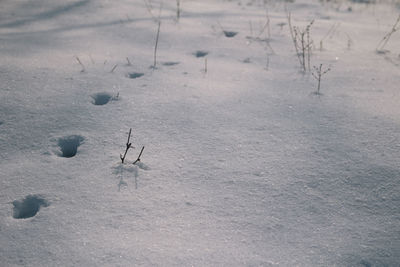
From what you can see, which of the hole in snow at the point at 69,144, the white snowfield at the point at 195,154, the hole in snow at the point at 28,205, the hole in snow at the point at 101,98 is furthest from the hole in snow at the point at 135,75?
the hole in snow at the point at 28,205

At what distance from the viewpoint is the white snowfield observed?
3.15 ft

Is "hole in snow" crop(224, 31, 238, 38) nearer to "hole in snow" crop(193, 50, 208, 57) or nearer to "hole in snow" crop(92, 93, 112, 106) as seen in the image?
"hole in snow" crop(193, 50, 208, 57)

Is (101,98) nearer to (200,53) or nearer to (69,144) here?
(69,144)

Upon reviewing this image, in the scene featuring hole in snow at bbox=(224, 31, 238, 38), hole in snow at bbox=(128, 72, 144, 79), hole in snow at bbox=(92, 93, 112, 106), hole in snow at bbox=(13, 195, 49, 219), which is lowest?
hole in snow at bbox=(13, 195, 49, 219)

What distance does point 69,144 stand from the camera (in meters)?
1.36

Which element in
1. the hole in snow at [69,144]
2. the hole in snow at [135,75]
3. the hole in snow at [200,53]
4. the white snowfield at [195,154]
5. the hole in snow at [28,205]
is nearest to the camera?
the white snowfield at [195,154]

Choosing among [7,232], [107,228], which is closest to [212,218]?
[107,228]

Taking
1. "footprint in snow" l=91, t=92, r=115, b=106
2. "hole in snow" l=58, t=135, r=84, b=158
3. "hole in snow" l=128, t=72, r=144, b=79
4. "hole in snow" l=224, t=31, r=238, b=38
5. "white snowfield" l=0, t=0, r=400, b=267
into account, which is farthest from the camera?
"hole in snow" l=224, t=31, r=238, b=38

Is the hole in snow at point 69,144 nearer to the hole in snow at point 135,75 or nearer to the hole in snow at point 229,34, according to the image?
the hole in snow at point 135,75

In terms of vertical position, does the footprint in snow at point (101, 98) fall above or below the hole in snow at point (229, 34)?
below

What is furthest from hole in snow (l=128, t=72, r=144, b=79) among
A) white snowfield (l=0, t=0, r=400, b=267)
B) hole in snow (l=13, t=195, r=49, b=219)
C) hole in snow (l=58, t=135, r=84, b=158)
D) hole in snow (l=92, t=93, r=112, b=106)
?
hole in snow (l=13, t=195, r=49, b=219)

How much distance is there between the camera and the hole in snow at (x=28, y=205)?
1.06 meters

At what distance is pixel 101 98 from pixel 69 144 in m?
0.43

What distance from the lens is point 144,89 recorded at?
178 cm
